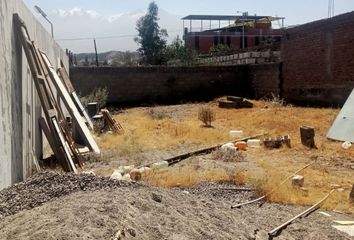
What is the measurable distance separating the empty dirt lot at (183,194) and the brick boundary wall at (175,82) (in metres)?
7.89

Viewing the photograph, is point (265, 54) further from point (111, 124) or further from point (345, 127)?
point (345, 127)

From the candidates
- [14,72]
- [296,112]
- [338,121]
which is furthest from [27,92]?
[296,112]

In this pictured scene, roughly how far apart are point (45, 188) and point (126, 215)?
1404 millimetres

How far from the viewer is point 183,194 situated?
453 cm

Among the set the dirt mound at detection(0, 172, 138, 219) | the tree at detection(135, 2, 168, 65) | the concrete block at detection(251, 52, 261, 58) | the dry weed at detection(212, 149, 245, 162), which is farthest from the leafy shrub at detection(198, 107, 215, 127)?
the tree at detection(135, 2, 168, 65)

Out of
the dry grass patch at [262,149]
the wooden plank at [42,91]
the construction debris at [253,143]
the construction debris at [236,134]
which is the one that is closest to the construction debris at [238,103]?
the dry grass patch at [262,149]

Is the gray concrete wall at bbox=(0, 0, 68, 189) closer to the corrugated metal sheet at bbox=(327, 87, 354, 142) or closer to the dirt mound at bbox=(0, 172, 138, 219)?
the dirt mound at bbox=(0, 172, 138, 219)

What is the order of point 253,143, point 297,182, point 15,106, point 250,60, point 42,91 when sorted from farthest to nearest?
point 250,60
point 253,143
point 42,91
point 297,182
point 15,106

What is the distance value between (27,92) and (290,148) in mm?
5616

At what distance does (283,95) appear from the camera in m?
18.1

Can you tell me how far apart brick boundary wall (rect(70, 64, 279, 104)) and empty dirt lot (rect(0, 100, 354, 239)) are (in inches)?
311

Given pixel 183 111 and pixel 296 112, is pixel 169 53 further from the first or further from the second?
pixel 296 112

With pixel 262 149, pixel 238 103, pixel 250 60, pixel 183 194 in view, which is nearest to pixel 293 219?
pixel 183 194

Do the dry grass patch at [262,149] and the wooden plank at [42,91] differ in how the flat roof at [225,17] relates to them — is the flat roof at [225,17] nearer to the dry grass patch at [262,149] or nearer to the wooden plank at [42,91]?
the dry grass patch at [262,149]
